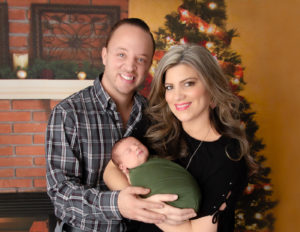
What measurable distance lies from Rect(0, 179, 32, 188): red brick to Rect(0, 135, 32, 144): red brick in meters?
0.41

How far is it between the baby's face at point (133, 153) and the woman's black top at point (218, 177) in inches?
7.2

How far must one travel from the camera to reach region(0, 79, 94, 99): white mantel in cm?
316

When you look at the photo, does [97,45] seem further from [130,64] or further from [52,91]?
[130,64]

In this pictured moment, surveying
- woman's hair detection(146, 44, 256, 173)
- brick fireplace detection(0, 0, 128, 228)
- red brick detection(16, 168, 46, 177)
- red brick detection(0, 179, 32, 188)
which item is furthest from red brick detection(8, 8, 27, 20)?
woman's hair detection(146, 44, 256, 173)

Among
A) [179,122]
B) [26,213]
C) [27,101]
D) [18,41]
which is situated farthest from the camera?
[27,101]

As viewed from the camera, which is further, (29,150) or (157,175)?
(29,150)

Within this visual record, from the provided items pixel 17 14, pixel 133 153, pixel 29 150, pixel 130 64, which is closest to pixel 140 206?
pixel 133 153

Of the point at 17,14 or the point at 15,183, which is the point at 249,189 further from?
the point at 17,14

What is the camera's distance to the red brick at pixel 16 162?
131 inches

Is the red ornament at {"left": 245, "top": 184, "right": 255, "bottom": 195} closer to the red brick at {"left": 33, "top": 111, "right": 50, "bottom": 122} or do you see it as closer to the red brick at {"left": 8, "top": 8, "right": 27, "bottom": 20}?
the red brick at {"left": 33, "top": 111, "right": 50, "bottom": 122}

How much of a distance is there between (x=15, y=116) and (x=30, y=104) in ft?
0.66

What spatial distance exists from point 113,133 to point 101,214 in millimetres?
443

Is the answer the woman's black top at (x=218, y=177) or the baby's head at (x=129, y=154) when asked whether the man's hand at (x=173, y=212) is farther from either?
the baby's head at (x=129, y=154)

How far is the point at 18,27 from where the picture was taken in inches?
124
